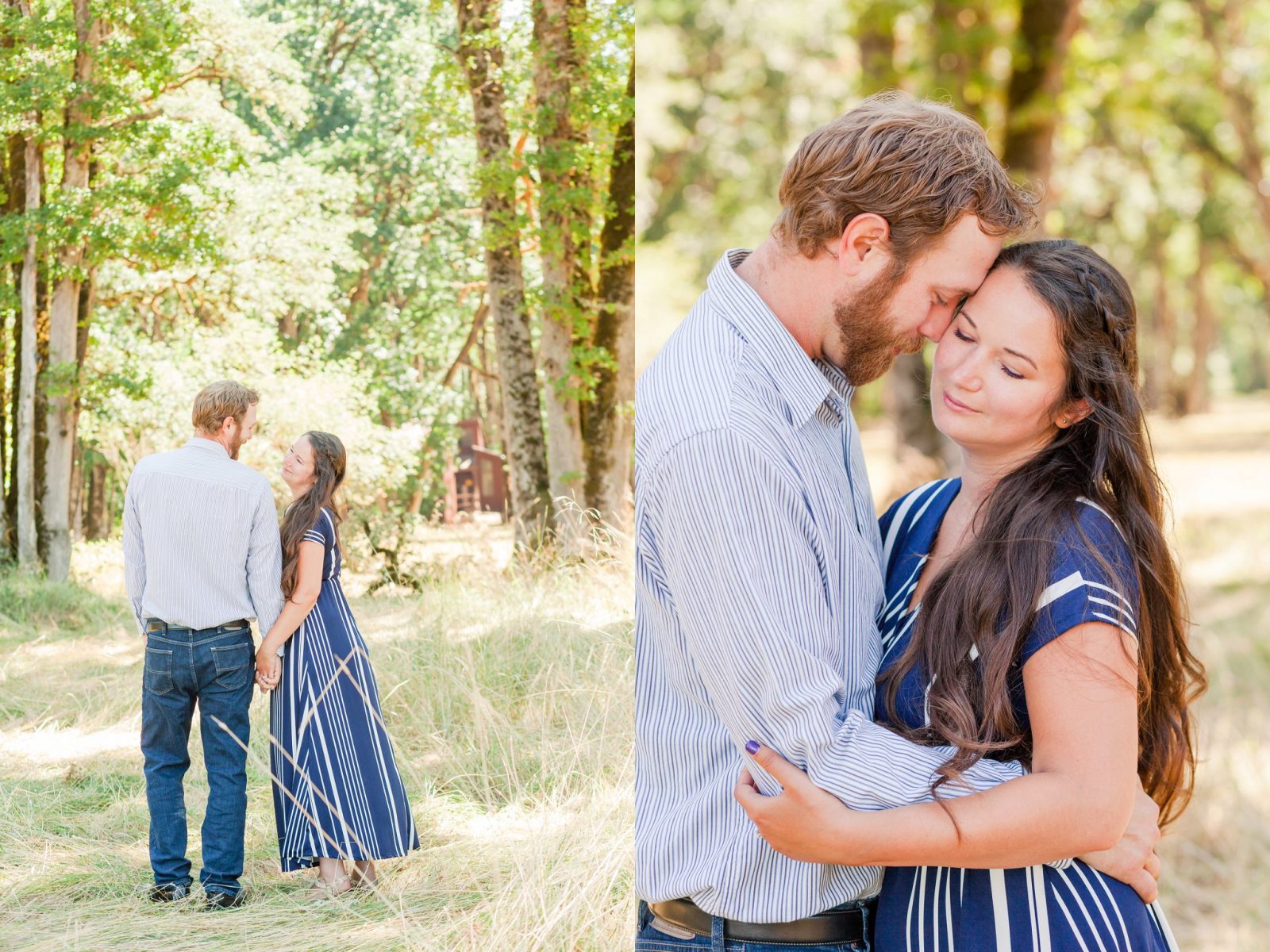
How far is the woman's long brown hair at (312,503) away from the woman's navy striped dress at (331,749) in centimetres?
2

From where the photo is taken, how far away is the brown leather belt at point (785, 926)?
1.29 meters

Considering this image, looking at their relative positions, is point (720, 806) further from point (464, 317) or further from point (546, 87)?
point (546, 87)

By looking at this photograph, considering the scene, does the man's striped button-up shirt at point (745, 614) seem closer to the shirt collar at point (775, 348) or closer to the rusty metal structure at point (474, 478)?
the shirt collar at point (775, 348)

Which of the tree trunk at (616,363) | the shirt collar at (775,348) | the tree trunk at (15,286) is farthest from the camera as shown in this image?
the tree trunk at (616,363)

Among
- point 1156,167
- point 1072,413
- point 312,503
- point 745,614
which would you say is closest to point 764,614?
point 745,614

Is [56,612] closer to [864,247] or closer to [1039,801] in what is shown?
[864,247]

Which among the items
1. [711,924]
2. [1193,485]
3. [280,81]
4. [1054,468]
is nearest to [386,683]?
[711,924]

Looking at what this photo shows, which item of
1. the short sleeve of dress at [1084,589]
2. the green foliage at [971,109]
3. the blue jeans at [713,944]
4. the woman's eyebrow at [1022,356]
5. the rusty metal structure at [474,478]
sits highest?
the green foliage at [971,109]

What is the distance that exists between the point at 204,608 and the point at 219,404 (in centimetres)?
31

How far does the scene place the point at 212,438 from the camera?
1.65 meters

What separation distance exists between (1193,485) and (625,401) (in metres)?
5.20

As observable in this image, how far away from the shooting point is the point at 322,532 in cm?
178

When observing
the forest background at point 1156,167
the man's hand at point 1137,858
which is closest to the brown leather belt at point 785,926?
the man's hand at point 1137,858

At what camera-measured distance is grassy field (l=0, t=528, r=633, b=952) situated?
1.64 m
